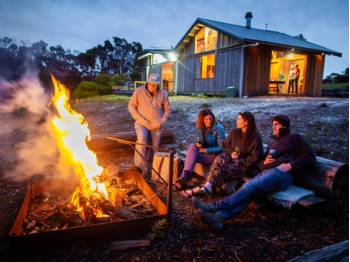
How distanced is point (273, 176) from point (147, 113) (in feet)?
8.79

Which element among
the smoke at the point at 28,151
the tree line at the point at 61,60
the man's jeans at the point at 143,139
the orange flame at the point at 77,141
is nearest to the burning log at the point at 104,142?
the smoke at the point at 28,151

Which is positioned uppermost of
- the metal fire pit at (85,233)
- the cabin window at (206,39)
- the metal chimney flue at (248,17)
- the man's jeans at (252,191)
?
the metal chimney flue at (248,17)

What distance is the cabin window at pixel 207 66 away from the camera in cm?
1880

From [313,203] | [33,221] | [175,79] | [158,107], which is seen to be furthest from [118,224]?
[175,79]

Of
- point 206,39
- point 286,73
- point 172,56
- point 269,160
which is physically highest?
point 206,39

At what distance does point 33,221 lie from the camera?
2969 mm

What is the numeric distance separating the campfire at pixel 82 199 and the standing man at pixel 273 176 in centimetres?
65

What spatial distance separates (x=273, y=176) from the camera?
3.28m

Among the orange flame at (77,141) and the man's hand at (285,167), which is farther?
the orange flame at (77,141)

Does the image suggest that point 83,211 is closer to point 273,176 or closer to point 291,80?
point 273,176

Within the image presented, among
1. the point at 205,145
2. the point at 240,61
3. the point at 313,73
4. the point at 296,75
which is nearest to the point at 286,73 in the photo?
the point at 313,73

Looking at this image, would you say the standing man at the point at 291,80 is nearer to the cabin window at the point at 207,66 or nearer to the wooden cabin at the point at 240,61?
the wooden cabin at the point at 240,61

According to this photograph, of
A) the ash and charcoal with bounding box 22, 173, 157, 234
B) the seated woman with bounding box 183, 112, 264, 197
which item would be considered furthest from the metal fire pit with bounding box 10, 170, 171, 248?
the seated woman with bounding box 183, 112, 264, 197

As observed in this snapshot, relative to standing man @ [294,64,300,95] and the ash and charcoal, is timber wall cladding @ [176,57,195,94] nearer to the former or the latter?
standing man @ [294,64,300,95]
